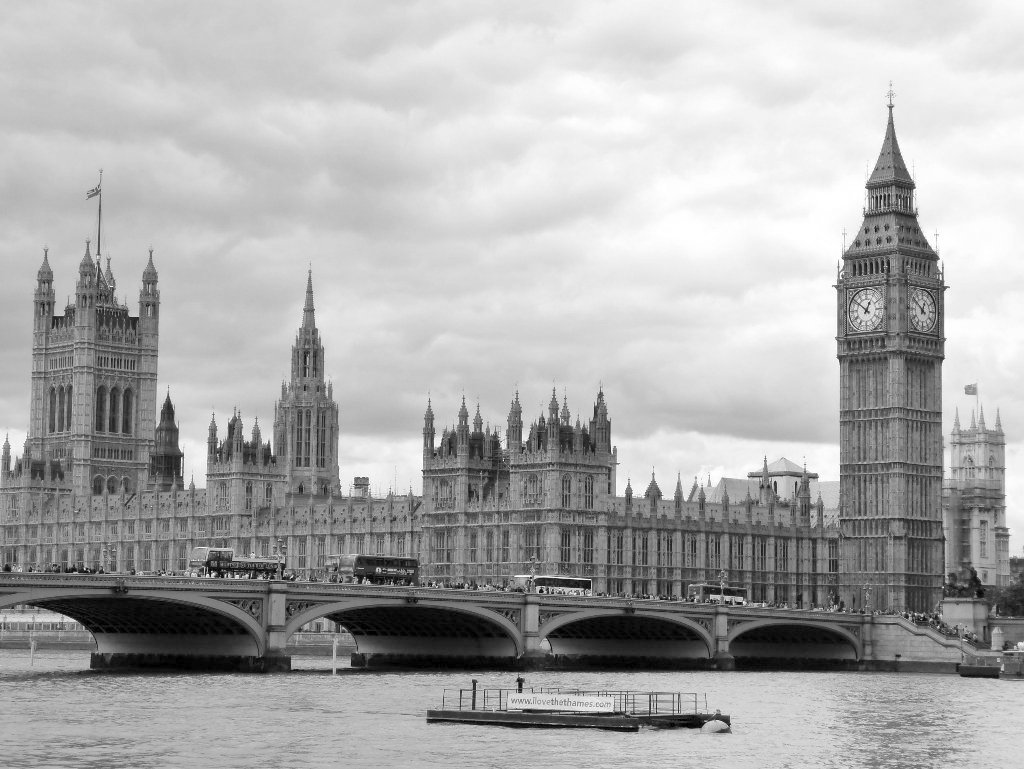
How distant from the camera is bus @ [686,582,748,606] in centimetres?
14200

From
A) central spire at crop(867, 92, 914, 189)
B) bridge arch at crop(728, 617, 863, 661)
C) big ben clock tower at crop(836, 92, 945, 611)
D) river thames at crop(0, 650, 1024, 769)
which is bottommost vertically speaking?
river thames at crop(0, 650, 1024, 769)

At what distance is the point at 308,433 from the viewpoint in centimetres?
19650

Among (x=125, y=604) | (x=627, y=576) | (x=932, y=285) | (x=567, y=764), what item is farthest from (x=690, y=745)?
(x=932, y=285)

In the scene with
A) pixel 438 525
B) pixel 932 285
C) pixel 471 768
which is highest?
pixel 932 285

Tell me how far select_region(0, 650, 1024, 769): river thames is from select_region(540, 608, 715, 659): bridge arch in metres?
15.1

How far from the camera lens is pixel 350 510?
17662 cm

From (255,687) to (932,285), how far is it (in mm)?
86296

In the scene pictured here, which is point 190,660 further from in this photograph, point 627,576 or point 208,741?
point 627,576

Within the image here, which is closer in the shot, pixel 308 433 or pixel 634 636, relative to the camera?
pixel 634 636

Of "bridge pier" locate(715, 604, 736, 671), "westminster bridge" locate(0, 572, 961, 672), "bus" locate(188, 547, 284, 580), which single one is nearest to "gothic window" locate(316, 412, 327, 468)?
"westminster bridge" locate(0, 572, 961, 672)

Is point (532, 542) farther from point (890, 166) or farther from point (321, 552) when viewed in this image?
point (890, 166)

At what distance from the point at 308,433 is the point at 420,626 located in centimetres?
7203

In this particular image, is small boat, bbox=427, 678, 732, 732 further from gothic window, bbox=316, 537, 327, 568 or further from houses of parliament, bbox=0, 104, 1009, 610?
gothic window, bbox=316, 537, 327, 568

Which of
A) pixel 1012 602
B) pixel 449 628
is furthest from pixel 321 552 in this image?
pixel 1012 602
